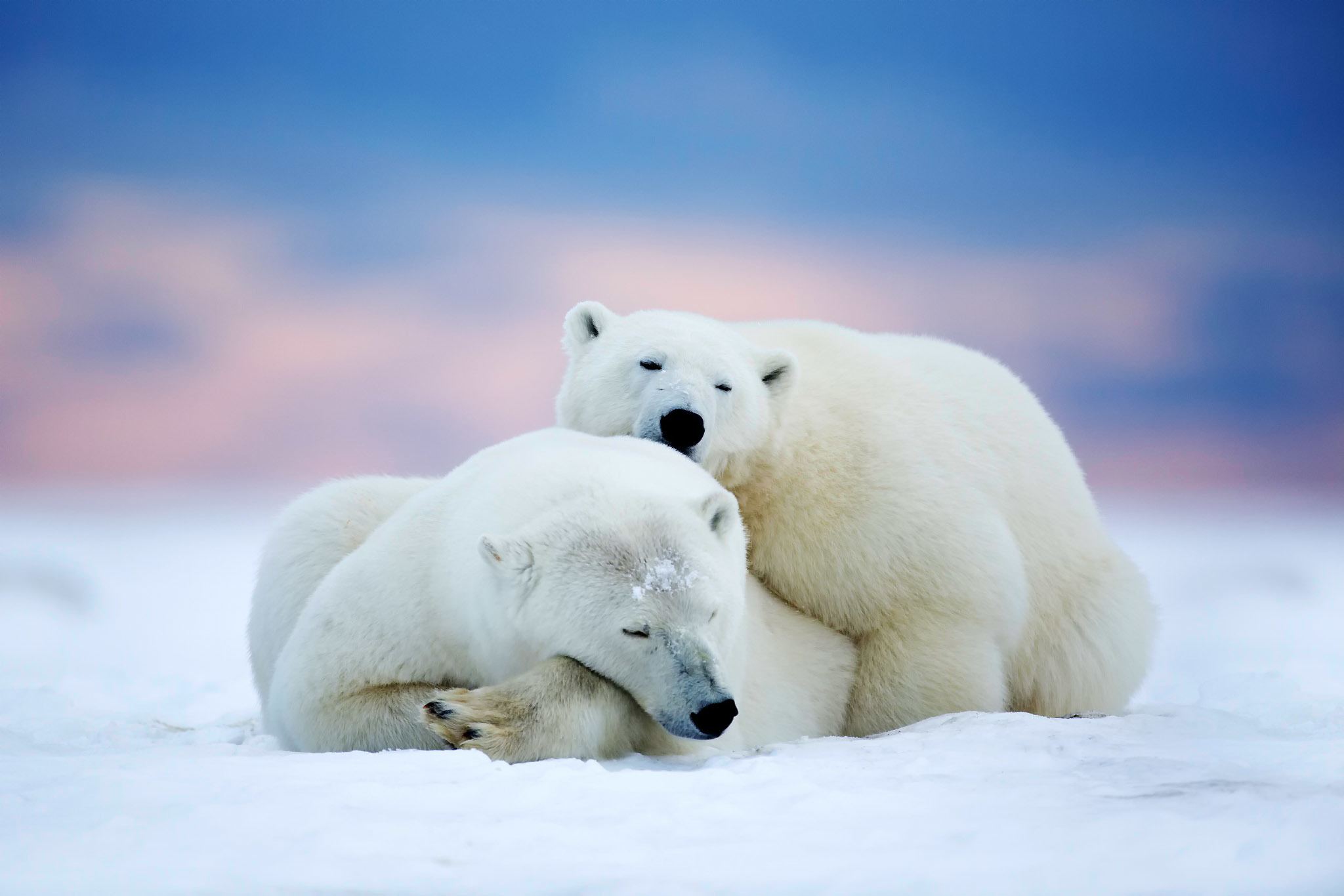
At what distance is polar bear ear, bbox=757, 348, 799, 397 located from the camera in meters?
5.70

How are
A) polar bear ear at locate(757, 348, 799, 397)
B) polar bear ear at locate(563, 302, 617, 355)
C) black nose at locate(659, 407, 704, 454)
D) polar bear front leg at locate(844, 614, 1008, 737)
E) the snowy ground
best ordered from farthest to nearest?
polar bear ear at locate(563, 302, 617, 355)
polar bear ear at locate(757, 348, 799, 397)
polar bear front leg at locate(844, 614, 1008, 737)
black nose at locate(659, 407, 704, 454)
the snowy ground

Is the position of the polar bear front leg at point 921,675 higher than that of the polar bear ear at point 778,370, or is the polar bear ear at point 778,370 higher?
the polar bear ear at point 778,370

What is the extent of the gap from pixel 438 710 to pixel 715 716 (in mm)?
876

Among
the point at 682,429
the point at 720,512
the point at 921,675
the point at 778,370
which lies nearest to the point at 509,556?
the point at 720,512

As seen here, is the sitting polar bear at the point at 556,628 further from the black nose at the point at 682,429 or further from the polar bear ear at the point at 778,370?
the polar bear ear at the point at 778,370

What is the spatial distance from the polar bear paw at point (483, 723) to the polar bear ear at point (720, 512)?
877 millimetres

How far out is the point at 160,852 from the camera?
2854 mm

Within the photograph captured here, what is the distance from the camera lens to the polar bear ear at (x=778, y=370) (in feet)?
18.7

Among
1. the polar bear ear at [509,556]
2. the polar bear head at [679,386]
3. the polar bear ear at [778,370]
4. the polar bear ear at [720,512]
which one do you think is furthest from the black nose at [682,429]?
the polar bear ear at [509,556]

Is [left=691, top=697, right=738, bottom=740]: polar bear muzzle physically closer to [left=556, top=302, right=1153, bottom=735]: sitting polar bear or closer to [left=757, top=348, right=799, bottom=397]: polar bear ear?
[left=556, top=302, right=1153, bottom=735]: sitting polar bear

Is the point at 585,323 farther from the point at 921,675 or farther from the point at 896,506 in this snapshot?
the point at 921,675

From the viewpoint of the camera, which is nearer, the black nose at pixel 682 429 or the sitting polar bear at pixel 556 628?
the sitting polar bear at pixel 556 628

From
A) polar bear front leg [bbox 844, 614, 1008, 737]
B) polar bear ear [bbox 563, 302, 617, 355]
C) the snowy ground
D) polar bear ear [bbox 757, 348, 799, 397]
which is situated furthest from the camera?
polar bear ear [bbox 563, 302, 617, 355]

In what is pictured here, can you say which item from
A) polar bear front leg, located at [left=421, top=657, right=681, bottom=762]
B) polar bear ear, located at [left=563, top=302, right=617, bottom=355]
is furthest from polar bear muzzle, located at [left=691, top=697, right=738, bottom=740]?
polar bear ear, located at [left=563, top=302, right=617, bottom=355]
